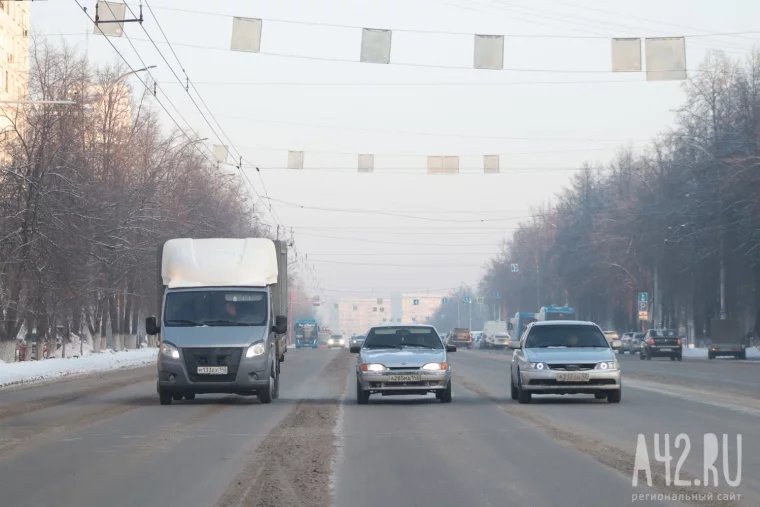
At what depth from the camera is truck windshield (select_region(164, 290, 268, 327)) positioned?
22984 mm

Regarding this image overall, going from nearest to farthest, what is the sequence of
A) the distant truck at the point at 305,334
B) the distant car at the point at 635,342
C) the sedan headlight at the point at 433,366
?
the sedan headlight at the point at 433,366
the distant car at the point at 635,342
the distant truck at the point at 305,334

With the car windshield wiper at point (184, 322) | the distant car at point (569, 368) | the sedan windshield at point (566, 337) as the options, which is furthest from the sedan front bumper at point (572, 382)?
the car windshield wiper at point (184, 322)

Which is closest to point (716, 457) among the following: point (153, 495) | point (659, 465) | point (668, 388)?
point (659, 465)

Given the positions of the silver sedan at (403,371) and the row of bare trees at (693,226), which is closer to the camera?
the silver sedan at (403,371)

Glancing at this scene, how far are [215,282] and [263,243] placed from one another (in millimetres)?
1266

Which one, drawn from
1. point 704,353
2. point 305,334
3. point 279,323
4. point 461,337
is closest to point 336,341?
point 305,334

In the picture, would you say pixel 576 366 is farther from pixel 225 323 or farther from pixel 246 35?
pixel 246 35

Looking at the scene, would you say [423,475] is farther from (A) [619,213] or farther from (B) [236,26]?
(A) [619,213]

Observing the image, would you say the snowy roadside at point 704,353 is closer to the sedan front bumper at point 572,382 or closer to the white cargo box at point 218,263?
the sedan front bumper at point 572,382

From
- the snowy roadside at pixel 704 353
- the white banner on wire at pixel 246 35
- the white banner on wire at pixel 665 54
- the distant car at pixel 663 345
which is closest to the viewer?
the white banner on wire at pixel 246 35

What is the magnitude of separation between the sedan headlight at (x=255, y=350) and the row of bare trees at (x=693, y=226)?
38.4 m

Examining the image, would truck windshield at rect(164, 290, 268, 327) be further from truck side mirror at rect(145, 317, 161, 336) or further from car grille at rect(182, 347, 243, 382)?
car grille at rect(182, 347, 243, 382)

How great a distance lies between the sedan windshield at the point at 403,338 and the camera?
76.3 ft

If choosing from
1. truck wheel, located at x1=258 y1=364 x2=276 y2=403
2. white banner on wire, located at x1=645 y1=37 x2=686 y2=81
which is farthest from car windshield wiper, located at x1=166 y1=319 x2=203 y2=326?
white banner on wire, located at x1=645 y1=37 x2=686 y2=81
